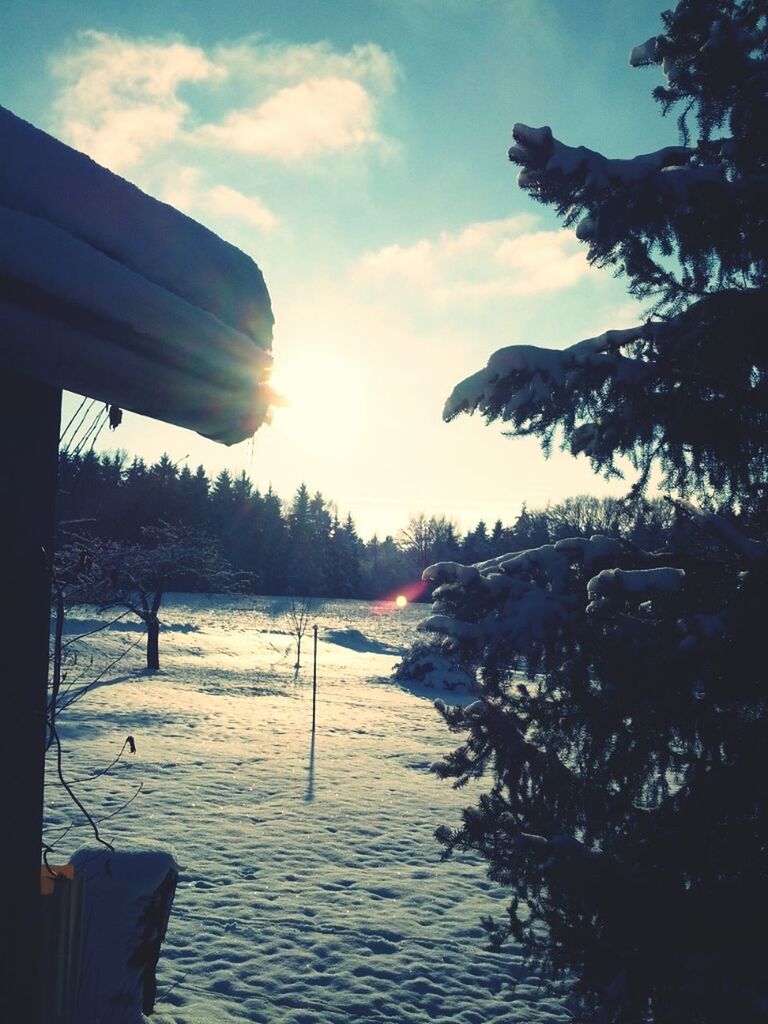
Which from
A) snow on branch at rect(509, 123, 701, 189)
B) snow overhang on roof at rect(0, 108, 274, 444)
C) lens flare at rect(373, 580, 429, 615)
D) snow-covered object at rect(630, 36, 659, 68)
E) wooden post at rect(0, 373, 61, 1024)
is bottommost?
lens flare at rect(373, 580, 429, 615)

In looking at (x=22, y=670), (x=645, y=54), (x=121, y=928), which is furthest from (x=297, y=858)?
(x=645, y=54)

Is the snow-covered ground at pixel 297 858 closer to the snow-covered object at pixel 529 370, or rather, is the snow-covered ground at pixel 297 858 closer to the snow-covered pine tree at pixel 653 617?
the snow-covered pine tree at pixel 653 617

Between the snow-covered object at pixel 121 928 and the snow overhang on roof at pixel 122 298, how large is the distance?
→ 1.46 meters

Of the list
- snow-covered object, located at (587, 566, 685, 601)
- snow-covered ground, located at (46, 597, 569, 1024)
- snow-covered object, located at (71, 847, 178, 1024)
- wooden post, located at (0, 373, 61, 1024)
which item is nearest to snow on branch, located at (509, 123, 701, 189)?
snow-covered object, located at (587, 566, 685, 601)

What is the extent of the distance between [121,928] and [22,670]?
1.31 metres

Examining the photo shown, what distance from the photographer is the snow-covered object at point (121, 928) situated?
1914 mm

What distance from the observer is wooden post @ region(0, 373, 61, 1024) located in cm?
134

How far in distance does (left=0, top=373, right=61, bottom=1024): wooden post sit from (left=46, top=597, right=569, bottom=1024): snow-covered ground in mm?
3282

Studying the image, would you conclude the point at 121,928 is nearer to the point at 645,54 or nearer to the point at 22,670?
the point at 22,670

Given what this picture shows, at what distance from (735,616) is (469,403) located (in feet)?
5.17

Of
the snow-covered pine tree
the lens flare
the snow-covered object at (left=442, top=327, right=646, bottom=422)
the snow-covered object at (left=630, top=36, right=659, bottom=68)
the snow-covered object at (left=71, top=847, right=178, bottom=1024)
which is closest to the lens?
Answer: the snow-covered object at (left=71, top=847, right=178, bottom=1024)

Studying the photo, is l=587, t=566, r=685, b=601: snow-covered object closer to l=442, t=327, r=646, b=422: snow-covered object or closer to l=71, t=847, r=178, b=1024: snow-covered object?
l=442, t=327, r=646, b=422: snow-covered object

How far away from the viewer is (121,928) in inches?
83.7

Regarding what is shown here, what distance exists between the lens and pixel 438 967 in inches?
187
